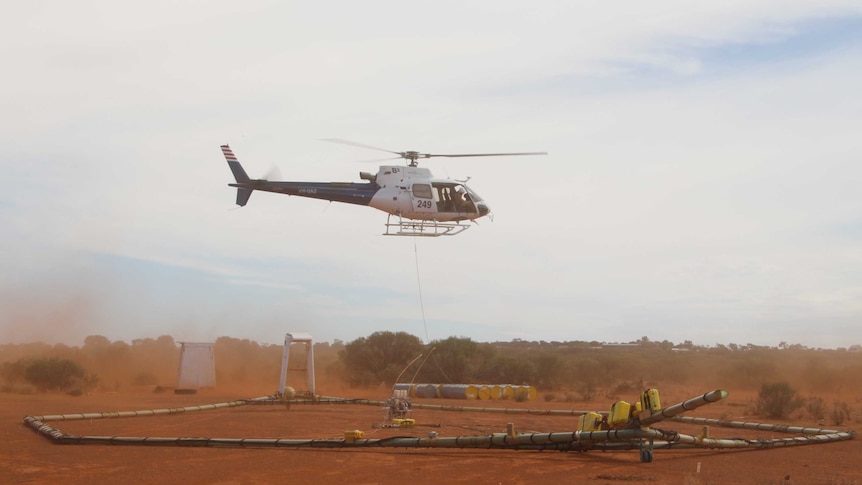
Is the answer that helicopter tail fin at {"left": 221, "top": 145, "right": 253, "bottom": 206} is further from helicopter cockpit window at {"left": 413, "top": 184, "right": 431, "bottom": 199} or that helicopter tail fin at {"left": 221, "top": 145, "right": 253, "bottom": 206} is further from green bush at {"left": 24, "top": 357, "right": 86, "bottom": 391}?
green bush at {"left": 24, "top": 357, "right": 86, "bottom": 391}

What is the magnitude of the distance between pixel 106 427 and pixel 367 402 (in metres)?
12.0

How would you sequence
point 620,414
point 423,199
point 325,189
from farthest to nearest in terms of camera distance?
1. point 423,199
2. point 325,189
3. point 620,414

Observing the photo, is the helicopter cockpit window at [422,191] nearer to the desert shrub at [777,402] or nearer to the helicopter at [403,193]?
the helicopter at [403,193]

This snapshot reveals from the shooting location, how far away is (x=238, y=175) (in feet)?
96.7

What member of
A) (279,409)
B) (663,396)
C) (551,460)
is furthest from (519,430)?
(663,396)

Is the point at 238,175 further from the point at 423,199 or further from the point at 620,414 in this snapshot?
the point at 620,414

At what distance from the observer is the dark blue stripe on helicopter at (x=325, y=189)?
28.9m

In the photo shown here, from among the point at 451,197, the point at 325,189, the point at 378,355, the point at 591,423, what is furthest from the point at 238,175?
the point at 378,355

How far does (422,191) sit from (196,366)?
18.9 m

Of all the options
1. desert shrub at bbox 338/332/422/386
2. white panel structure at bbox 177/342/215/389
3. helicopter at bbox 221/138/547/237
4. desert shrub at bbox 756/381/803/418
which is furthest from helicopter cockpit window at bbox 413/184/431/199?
desert shrub at bbox 338/332/422/386

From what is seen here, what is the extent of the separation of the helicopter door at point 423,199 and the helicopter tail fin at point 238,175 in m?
5.32

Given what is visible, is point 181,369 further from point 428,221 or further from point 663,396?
point 663,396

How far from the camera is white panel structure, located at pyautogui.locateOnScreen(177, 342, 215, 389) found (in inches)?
1686

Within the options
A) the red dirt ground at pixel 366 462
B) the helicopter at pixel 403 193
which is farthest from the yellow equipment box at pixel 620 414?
the helicopter at pixel 403 193
